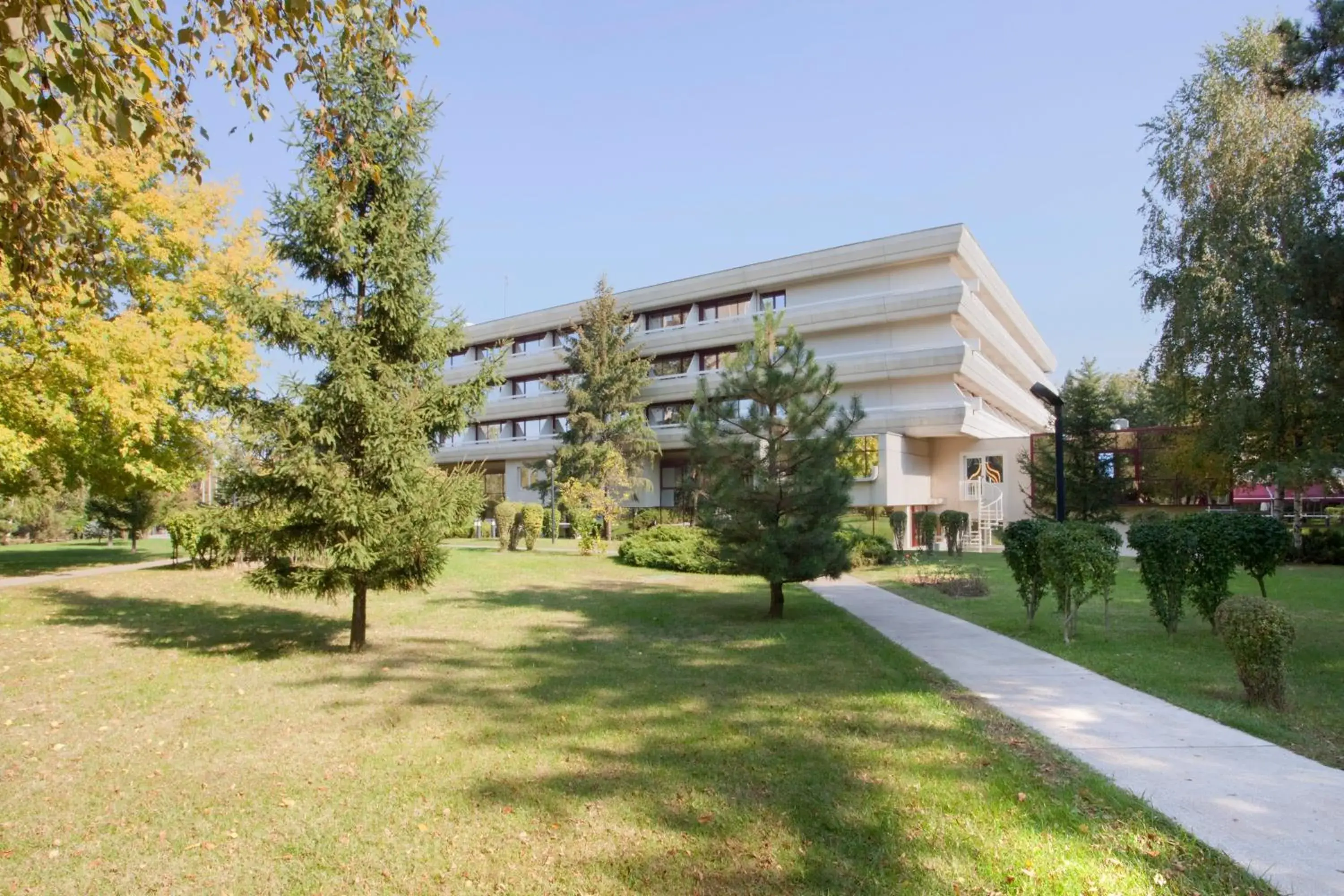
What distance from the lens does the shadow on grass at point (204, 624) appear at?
9.90m

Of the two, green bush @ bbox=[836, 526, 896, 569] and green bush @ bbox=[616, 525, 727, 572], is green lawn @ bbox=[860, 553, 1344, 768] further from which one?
green bush @ bbox=[616, 525, 727, 572]

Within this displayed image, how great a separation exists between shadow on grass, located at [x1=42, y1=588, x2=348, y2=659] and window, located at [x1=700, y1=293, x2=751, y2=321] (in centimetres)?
2859

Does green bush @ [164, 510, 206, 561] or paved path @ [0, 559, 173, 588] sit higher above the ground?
green bush @ [164, 510, 206, 561]

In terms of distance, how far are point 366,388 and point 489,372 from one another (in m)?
1.60

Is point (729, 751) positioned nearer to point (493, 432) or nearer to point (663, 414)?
point (663, 414)

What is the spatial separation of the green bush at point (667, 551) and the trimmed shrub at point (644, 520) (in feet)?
27.3

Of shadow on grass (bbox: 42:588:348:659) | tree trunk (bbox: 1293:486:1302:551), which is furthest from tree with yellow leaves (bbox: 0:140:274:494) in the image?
tree trunk (bbox: 1293:486:1302:551)

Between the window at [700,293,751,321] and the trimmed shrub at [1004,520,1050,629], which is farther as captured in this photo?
the window at [700,293,751,321]

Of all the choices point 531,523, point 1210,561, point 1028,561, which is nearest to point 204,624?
point 1028,561

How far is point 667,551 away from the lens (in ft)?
72.4

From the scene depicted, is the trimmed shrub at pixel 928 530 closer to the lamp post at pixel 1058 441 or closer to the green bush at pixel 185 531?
the lamp post at pixel 1058 441

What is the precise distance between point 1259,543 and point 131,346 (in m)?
19.7

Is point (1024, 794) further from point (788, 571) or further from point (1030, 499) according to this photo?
point (1030, 499)

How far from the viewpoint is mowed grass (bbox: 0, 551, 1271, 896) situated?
3582 millimetres
